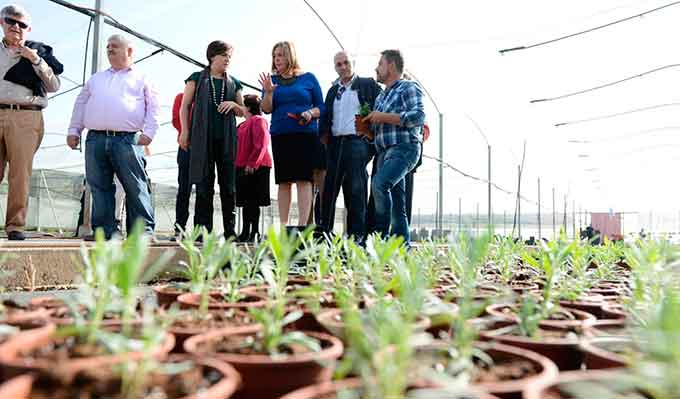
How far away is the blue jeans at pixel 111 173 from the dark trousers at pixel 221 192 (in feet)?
0.86

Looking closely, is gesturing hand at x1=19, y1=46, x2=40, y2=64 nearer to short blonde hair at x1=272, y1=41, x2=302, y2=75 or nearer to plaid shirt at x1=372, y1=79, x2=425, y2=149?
short blonde hair at x1=272, y1=41, x2=302, y2=75

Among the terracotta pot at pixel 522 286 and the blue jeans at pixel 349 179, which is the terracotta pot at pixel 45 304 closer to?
the terracotta pot at pixel 522 286

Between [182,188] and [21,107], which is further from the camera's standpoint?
[182,188]

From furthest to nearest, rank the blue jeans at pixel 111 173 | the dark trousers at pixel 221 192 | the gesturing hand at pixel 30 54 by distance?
the dark trousers at pixel 221 192 → the blue jeans at pixel 111 173 → the gesturing hand at pixel 30 54

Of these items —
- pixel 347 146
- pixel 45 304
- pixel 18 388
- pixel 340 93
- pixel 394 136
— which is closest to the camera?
pixel 18 388

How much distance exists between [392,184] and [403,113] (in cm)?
36

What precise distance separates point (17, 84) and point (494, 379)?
2599 mm

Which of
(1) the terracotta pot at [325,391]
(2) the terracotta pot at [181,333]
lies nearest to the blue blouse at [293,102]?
(2) the terracotta pot at [181,333]

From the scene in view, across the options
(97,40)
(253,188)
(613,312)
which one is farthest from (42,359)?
(97,40)

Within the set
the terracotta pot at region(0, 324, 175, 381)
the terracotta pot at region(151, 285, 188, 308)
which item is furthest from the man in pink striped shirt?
the terracotta pot at region(0, 324, 175, 381)

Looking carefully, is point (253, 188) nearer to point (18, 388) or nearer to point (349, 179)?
point (349, 179)

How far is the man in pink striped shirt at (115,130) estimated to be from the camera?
99.0 inches

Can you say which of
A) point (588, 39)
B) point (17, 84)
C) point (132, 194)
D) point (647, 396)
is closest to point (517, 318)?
point (647, 396)

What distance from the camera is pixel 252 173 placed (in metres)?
3.30
